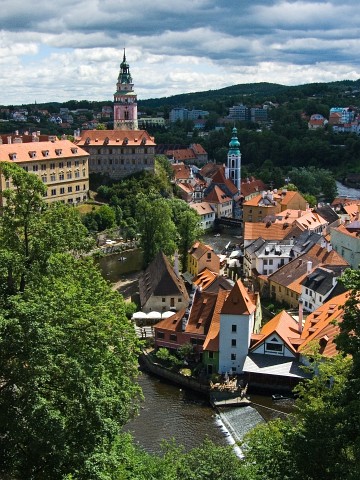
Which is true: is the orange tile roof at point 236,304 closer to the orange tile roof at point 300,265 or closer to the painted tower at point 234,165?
the orange tile roof at point 300,265

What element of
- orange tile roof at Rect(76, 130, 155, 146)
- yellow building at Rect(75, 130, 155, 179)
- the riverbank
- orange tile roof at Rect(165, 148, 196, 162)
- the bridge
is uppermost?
orange tile roof at Rect(76, 130, 155, 146)

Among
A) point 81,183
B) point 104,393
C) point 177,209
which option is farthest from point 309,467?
point 81,183

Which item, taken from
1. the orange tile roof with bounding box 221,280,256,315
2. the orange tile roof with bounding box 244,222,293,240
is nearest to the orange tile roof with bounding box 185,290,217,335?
the orange tile roof with bounding box 221,280,256,315

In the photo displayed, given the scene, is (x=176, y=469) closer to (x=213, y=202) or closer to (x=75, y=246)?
(x=75, y=246)

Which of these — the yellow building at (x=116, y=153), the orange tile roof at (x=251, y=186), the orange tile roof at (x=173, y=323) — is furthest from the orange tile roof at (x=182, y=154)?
the orange tile roof at (x=173, y=323)

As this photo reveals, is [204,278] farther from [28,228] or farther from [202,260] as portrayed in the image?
[28,228]

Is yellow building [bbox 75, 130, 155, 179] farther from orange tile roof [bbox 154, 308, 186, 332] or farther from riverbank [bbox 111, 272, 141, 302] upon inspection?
orange tile roof [bbox 154, 308, 186, 332]

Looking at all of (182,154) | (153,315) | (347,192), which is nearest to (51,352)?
(153,315)
